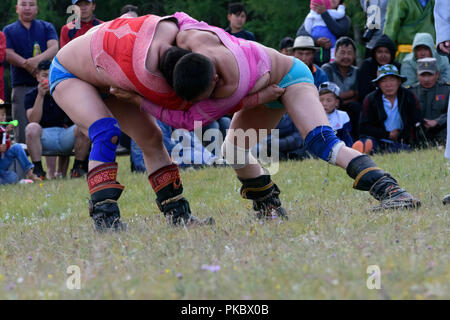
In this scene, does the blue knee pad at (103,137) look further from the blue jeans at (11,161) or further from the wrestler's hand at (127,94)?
the blue jeans at (11,161)

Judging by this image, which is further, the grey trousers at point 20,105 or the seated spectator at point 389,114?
the grey trousers at point 20,105

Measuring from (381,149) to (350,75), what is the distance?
5.29 ft

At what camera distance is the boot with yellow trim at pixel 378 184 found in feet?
16.0

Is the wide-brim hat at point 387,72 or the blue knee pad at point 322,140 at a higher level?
the wide-brim hat at point 387,72

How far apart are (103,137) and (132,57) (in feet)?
1.96

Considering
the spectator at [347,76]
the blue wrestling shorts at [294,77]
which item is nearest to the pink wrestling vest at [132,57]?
the blue wrestling shorts at [294,77]

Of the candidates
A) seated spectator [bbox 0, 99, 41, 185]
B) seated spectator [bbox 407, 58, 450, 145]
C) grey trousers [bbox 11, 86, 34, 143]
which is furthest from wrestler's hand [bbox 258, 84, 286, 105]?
grey trousers [bbox 11, 86, 34, 143]

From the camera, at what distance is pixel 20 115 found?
11.3m

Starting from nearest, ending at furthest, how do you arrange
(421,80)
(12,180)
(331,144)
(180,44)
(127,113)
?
(180,44)
(331,144)
(127,113)
(12,180)
(421,80)

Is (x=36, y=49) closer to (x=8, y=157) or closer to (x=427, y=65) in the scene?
(x=8, y=157)

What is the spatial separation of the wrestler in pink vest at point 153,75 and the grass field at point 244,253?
748 mm
